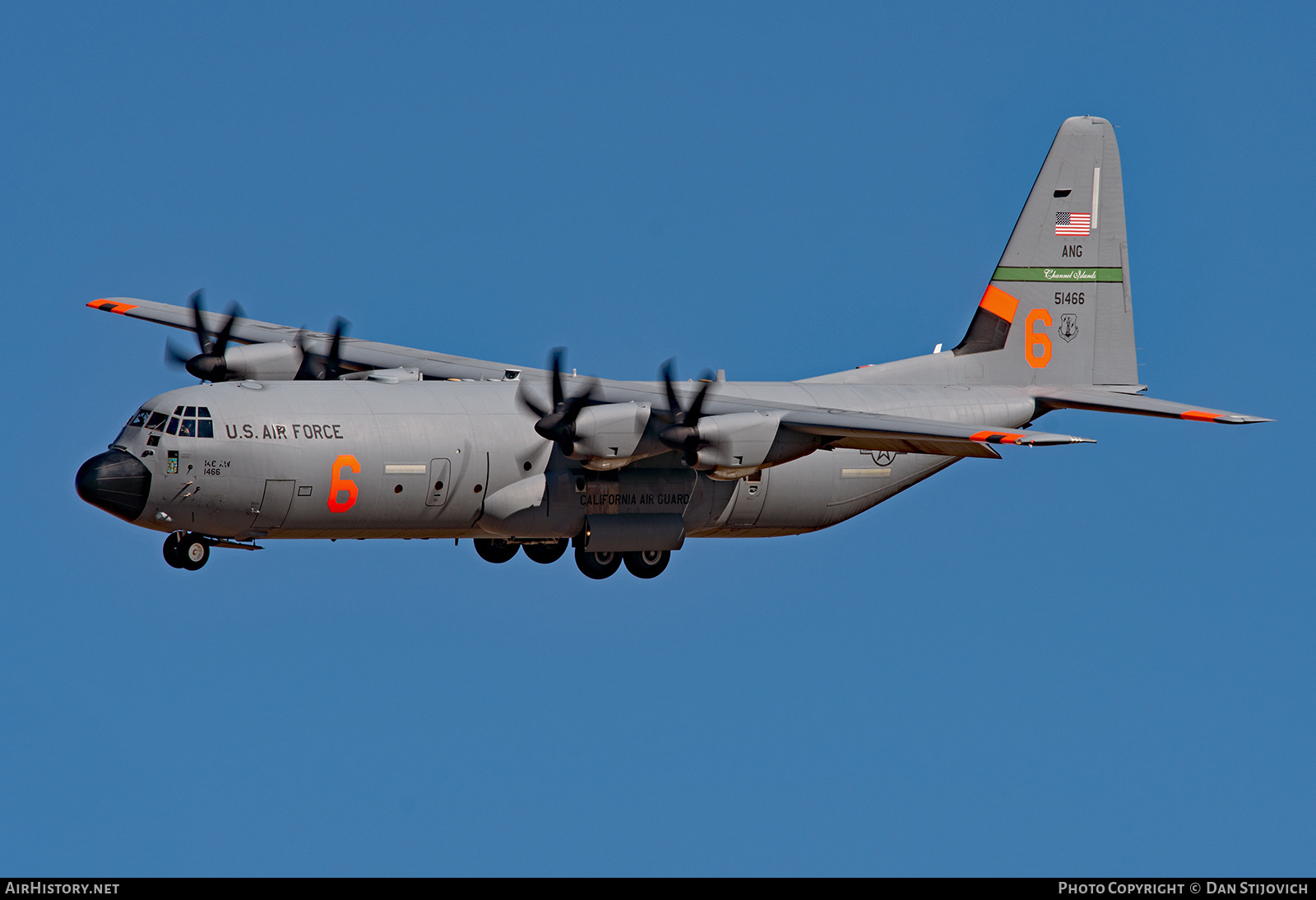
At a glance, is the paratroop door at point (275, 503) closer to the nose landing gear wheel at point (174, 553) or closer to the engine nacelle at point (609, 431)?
the nose landing gear wheel at point (174, 553)

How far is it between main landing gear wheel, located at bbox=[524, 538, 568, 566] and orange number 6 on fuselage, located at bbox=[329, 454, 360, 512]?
428cm

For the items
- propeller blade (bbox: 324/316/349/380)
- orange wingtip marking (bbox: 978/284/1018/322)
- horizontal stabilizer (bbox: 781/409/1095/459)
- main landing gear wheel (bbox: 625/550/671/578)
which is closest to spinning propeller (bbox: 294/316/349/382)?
propeller blade (bbox: 324/316/349/380)

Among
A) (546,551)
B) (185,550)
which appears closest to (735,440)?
(546,551)

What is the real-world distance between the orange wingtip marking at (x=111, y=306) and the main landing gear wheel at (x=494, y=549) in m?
8.89

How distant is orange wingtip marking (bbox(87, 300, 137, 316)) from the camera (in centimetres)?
3456

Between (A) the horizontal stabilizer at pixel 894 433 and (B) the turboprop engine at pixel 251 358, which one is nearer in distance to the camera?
(A) the horizontal stabilizer at pixel 894 433

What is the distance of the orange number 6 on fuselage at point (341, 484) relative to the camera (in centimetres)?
2702

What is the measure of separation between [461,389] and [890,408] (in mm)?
7162

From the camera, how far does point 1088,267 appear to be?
33.4 meters

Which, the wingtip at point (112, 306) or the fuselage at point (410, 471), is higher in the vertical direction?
the wingtip at point (112, 306)

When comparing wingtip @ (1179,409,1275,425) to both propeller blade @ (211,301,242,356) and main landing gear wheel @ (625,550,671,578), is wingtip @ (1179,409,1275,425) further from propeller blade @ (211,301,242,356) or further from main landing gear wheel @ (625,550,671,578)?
propeller blade @ (211,301,242,356)

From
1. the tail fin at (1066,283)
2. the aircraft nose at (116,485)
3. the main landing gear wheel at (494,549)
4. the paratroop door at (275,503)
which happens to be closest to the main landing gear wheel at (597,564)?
the main landing gear wheel at (494,549)
